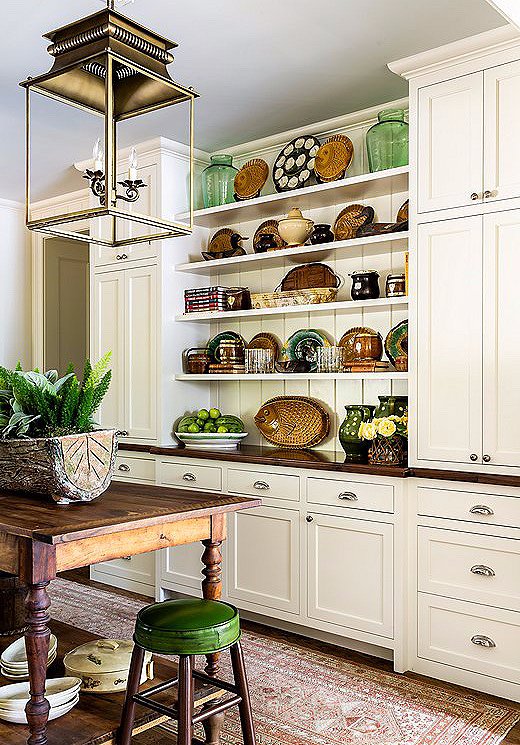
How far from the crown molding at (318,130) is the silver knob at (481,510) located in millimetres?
2061

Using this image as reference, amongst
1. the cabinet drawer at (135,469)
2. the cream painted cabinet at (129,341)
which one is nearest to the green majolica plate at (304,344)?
the cream painted cabinet at (129,341)

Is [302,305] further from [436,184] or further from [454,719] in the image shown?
[454,719]

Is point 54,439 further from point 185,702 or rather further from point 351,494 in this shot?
point 351,494

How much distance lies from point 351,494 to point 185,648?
1615mm

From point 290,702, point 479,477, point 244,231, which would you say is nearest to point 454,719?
point 290,702

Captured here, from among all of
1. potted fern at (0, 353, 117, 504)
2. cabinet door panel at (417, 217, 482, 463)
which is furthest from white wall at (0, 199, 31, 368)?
cabinet door panel at (417, 217, 482, 463)

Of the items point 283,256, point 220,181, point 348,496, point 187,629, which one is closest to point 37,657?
point 187,629

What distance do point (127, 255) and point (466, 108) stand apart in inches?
92.3

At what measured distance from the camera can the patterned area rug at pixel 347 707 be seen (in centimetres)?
272

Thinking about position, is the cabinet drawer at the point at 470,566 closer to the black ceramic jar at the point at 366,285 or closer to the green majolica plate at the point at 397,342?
the green majolica plate at the point at 397,342

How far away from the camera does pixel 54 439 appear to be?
2309mm

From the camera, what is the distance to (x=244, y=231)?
4676mm

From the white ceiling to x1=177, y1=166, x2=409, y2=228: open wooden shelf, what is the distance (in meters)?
0.45

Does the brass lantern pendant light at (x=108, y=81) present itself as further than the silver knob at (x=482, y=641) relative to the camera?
No
